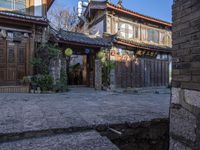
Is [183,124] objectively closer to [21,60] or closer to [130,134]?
[130,134]

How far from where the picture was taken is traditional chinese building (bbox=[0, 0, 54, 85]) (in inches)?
347

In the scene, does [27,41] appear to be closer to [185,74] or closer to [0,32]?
[0,32]

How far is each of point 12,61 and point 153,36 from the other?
10.7 m

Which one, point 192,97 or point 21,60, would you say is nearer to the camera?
point 192,97

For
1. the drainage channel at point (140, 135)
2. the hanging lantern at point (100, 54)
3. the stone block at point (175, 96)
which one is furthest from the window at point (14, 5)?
the stone block at point (175, 96)

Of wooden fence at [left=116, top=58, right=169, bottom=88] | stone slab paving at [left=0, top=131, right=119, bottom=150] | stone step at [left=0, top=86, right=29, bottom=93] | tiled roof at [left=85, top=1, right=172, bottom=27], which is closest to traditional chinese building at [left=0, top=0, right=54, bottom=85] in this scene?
stone step at [left=0, top=86, right=29, bottom=93]

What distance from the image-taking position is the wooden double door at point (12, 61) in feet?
29.0

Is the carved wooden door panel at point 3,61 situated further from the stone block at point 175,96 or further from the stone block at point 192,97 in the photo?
the stone block at point 192,97

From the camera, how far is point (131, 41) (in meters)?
12.9

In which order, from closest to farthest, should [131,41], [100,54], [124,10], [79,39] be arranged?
[79,39] → [100,54] → [131,41] → [124,10]

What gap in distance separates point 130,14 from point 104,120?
1133 cm

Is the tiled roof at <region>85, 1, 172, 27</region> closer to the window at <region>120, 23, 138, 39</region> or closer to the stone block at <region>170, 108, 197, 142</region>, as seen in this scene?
the window at <region>120, 23, 138, 39</region>

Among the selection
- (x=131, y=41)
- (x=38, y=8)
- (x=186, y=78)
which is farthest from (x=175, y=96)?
A: (x=131, y=41)

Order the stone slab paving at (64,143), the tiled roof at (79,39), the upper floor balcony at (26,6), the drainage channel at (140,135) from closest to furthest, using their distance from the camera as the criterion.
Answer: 1. the stone slab paving at (64,143)
2. the drainage channel at (140,135)
3. the upper floor balcony at (26,6)
4. the tiled roof at (79,39)
